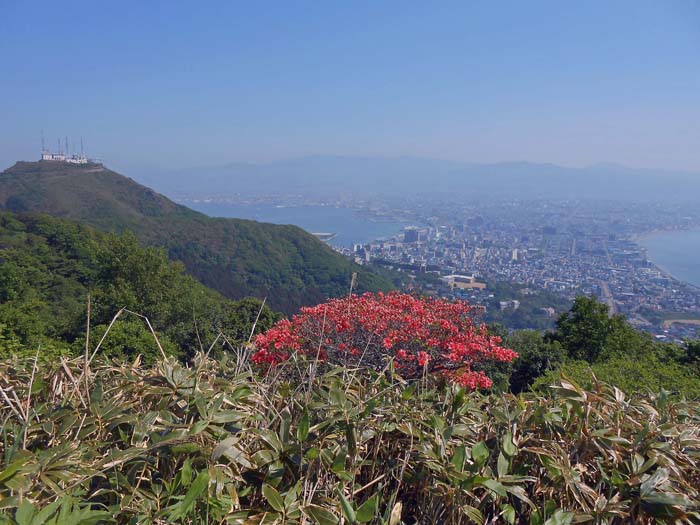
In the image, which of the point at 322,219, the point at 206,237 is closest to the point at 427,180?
the point at 322,219

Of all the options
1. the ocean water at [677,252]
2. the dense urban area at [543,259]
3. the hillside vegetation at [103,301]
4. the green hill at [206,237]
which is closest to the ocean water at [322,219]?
the dense urban area at [543,259]

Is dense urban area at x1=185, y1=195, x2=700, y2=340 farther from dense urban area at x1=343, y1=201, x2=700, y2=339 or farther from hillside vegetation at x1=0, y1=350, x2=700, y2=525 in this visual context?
hillside vegetation at x1=0, y1=350, x2=700, y2=525

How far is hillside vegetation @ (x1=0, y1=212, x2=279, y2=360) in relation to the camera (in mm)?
9633

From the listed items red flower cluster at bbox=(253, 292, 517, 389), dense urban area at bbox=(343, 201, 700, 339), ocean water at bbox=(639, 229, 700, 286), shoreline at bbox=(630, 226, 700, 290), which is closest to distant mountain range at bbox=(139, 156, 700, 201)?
dense urban area at bbox=(343, 201, 700, 339)

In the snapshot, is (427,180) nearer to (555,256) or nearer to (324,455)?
(555,256)

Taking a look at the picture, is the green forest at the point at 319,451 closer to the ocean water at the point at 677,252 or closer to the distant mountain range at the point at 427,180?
the ocean water at the point at 677,252

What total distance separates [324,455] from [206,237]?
44.0 m

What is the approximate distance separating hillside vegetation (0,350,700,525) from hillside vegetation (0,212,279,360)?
5462 mm

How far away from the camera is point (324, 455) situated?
4.48ft

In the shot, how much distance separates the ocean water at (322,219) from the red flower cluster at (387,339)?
2315 inches

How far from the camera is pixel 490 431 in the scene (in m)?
1.62

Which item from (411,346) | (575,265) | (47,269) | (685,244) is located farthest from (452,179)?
(411,346)

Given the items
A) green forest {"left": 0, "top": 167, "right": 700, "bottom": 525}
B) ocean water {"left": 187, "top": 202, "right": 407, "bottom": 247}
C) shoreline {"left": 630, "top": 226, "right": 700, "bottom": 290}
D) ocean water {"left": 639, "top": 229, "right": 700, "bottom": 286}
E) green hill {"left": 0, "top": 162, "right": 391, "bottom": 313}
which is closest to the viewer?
green forest {"left": 0, "top": 167, "right": 700, "bottom": 525}

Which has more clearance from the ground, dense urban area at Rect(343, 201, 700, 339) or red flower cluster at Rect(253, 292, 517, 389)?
red flower cluster at Rect(253, 292, 517, 389)
